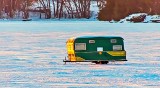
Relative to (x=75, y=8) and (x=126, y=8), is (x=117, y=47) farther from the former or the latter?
(x=75, y=8)

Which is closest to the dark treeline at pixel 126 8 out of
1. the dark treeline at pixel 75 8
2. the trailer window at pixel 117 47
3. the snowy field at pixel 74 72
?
the dark treeline at pixel 75 8

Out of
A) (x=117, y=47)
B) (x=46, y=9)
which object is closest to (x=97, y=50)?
(x=117, y=47)

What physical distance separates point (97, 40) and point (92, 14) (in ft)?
221

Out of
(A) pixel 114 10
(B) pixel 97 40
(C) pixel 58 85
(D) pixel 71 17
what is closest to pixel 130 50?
(B) pixel 97 40

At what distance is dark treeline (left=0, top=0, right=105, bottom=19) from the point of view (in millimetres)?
78438

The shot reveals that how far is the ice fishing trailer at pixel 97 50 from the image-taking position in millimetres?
12117

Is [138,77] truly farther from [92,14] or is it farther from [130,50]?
[92,14]

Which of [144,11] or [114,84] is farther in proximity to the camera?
[144,11]

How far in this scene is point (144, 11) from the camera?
6531 cm

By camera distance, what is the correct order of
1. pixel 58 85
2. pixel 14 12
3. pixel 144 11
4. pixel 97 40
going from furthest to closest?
1. pixel 14 12
2. pixel 144 11
3. pixel 97 40
4. pixel 58 85

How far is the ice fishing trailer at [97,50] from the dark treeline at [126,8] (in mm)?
51356

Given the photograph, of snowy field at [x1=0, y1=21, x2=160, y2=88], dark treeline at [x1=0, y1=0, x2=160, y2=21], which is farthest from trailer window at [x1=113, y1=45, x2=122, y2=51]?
dark treeline at [x1=0, y1=0, x2=160, y2=21]

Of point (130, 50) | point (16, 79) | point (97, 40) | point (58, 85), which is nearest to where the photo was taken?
point (58, 85)

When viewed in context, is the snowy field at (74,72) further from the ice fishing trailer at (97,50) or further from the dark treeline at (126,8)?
the dark treeline at (126,8)
